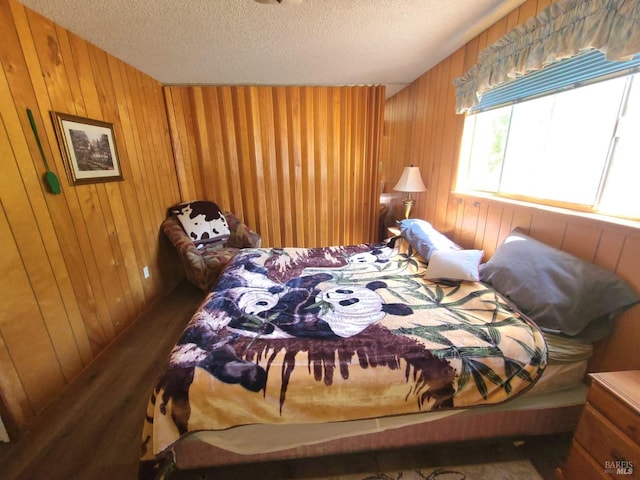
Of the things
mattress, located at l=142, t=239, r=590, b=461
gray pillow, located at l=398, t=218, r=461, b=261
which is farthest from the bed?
gray pillow, located at l=398, t=218, r=461, b=261

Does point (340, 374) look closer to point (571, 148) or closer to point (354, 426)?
point (354, 426)

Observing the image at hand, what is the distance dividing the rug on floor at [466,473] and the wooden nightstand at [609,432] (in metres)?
0.17

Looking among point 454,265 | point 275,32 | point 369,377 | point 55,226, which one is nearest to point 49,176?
point 55,226

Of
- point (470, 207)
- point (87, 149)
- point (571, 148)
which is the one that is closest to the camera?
point (571, 148)

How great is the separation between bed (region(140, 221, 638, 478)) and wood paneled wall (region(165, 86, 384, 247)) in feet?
7.79

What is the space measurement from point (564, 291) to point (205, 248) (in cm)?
310

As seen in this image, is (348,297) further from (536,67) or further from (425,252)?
(536,67)

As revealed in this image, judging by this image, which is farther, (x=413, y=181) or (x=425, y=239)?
(x=413, y=181)

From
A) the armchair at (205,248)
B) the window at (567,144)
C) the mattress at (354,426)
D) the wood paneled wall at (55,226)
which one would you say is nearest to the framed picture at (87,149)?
the wood paneled wall at (55,226)

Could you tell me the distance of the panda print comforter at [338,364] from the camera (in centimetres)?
106

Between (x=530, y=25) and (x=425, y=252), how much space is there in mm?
1509

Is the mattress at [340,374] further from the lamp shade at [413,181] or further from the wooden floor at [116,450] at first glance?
the lamp shade at [413,181]

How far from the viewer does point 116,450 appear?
4.37ft

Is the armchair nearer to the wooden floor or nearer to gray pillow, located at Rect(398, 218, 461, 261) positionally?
the wooden floor
